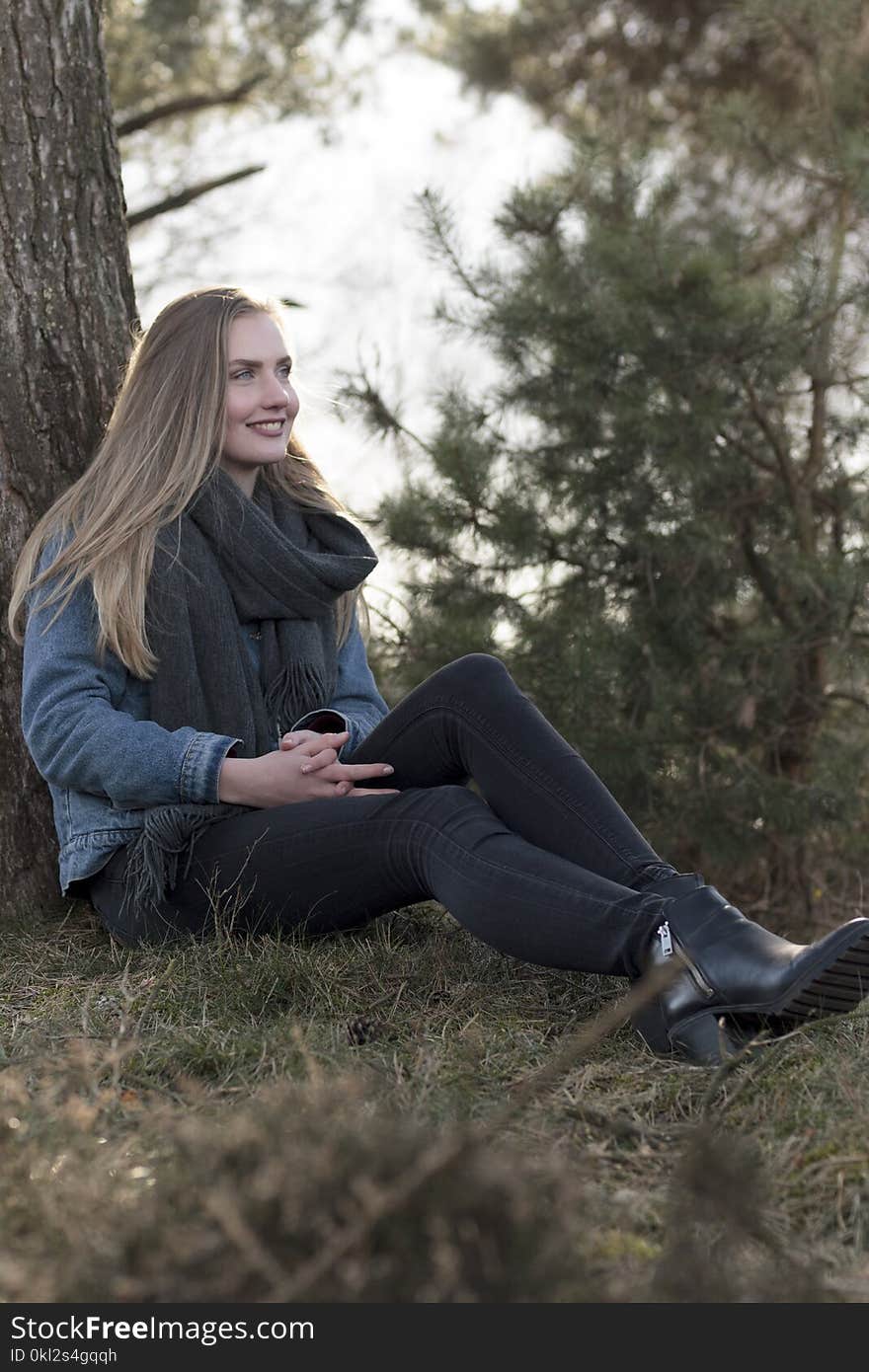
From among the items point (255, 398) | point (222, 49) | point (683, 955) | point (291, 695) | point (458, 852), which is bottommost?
point (683, 955)

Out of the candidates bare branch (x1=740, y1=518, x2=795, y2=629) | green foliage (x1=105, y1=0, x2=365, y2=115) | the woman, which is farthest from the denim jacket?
green foliage (x1=105, y1=0, x2=365, y2=115)

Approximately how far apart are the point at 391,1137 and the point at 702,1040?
2.55ft

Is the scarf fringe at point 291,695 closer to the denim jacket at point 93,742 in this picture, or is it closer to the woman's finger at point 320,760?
the denim jacket at point 93,742

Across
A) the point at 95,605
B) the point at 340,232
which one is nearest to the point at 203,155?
the point at 340,232

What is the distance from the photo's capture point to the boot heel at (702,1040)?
1.78 metres

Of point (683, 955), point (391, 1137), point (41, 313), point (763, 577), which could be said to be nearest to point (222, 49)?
point (763, 577)

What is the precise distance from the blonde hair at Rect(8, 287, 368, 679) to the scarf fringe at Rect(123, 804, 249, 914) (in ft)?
0.82

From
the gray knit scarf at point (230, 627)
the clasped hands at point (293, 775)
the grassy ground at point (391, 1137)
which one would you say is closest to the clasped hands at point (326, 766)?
the clasped hands at point (293, 775)

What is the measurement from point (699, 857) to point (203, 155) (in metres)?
5.16

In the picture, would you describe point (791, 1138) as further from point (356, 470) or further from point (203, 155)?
point (203, 155)

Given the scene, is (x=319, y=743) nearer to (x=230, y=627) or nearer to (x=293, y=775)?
(x=293, y=775)

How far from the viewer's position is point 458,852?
1.96 metres

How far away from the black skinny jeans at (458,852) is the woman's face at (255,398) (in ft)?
1.82

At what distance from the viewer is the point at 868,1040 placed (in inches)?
73.0
